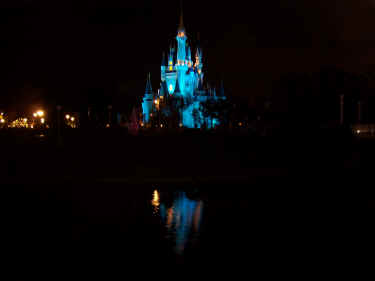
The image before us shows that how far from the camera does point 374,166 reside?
21.7 m

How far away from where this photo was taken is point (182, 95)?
4134 inches

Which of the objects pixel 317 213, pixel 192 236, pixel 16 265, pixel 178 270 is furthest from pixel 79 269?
pixel 317 213

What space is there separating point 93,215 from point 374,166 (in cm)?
1531

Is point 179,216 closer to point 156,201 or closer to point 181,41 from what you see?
point 156,201

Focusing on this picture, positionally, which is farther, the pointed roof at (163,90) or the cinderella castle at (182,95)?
the pointed roof at (163,90)

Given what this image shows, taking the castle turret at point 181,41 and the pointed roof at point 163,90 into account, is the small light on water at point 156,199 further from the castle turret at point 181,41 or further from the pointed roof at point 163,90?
the castle turret at point 181,41

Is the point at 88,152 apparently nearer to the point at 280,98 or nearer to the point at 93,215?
the point at 93,215

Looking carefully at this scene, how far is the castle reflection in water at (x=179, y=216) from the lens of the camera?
28.0 ft

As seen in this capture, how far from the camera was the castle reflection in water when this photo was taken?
8.54 m

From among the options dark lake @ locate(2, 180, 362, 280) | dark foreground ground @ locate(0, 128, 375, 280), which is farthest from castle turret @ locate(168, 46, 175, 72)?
dark lake @ locate(2, 180, 362, 280)

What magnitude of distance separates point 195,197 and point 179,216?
9.86 feet

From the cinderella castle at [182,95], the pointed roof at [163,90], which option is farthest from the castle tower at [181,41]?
the pointed roof at [163,90]

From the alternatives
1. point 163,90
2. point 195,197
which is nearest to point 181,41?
point 163,90

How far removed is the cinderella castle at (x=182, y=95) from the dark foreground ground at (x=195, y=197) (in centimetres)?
6615
